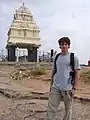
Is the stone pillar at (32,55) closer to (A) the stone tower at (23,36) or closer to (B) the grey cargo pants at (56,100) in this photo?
(A) the stone tower at (23,36)

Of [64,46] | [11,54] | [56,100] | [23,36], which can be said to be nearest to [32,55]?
[11,54]

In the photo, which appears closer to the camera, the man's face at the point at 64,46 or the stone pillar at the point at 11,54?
the man's face at the point at 64,46

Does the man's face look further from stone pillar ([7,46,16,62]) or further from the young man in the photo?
stone pillar ([7,46,16,62])

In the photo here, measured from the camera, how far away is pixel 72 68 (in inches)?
221

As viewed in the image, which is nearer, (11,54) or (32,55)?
(11,54)

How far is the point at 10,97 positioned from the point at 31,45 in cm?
4132

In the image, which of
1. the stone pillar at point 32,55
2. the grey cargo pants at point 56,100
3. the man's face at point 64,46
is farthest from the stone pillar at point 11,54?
the man's face at point 64,46

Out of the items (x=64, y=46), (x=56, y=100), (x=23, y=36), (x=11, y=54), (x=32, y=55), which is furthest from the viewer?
(x=23, y=36)

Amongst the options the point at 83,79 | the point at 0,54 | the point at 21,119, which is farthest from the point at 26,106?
the point at 0,54

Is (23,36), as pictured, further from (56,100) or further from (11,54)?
(56,100)

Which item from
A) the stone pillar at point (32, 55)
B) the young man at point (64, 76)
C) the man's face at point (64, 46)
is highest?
the man's face at point (64, 46)

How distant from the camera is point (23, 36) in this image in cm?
5128

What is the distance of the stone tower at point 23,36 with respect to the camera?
50.2 m

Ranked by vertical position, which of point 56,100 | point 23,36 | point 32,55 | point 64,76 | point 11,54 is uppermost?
point 23,36
